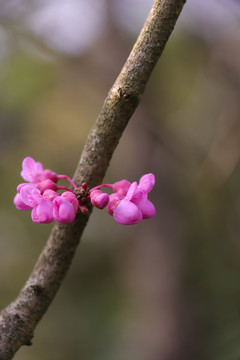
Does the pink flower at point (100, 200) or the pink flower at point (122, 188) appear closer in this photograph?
the pink flower at point (100, 200)

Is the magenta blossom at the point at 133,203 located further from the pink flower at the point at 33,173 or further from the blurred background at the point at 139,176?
the blurred background at the point at 139,176

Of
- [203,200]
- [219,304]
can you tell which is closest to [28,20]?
[203,200]

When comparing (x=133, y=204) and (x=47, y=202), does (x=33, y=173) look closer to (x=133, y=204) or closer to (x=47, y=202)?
(x=47, y=202)

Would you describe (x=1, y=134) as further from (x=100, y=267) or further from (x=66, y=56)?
(x=100, y=267)

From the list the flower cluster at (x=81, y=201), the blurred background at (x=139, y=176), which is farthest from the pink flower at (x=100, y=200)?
the blurred background at (x=139, y=176)

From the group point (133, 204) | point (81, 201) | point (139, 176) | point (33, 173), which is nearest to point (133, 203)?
point (133, 204)

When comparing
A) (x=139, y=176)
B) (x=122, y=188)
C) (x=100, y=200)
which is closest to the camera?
(x=100, y=200)

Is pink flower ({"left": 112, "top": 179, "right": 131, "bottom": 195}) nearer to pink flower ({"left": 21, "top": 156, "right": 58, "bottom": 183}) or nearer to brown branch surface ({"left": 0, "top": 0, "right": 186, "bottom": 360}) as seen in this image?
brown branch surface ({"left": 0, "top": 0, "right": 186, "bottom": 360})
